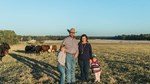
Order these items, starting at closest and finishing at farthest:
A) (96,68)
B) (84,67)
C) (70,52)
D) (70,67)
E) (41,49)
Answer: (70,52), (70,67), (96,68), (84,67), (41,49)

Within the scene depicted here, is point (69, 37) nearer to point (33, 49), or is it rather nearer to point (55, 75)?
point (55, 75)

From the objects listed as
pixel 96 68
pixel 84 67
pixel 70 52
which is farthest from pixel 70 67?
pixel 96 68

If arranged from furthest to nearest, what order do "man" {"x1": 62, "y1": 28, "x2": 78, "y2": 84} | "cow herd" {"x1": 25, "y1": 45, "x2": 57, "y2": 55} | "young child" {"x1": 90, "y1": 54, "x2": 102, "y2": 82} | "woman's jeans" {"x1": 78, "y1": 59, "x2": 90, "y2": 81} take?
1. "cow herd" {"x1": 25, "y1": 45, "x2": 57, "y2": 55}
2. "woman's jeans" {"x1": 78, "y1": 59, "x2": 90, "y2": 81}
3. "young child" {"x1": 90, "y1": 54, "x2": 102, "y2": 82}
4. "man" {"x1": 62, "y1": 28, "x2": 78, "y2": 84}

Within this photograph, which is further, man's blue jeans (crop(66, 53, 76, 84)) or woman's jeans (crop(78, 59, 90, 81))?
woman's jeans (crop(78, 59, 90, 81))

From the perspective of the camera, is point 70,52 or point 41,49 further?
point 41,49

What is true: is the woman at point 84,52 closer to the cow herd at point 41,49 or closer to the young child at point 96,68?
the young child at point 96,68

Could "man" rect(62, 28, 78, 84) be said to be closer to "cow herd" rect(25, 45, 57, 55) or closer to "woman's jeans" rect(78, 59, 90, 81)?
"woman's jeans" rect(78, 59, 90, 81)

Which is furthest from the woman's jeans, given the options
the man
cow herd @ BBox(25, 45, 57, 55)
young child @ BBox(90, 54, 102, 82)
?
cow herd @ BBox(25, 45, 57, 55)

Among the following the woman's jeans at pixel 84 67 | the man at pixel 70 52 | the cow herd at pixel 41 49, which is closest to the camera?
the man at pixel 70 52

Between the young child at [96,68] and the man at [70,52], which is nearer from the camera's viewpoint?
the man at [70,52]

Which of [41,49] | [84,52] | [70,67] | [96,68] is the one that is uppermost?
[84,52]

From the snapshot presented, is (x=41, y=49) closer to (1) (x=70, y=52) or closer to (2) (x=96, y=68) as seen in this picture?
(2) (x=96, y=68)

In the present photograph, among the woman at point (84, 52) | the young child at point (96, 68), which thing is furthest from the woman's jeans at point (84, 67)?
the young child at point (96, 68)

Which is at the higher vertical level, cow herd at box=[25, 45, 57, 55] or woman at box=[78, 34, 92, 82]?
woman at box=[78, 34, 92, 82]
